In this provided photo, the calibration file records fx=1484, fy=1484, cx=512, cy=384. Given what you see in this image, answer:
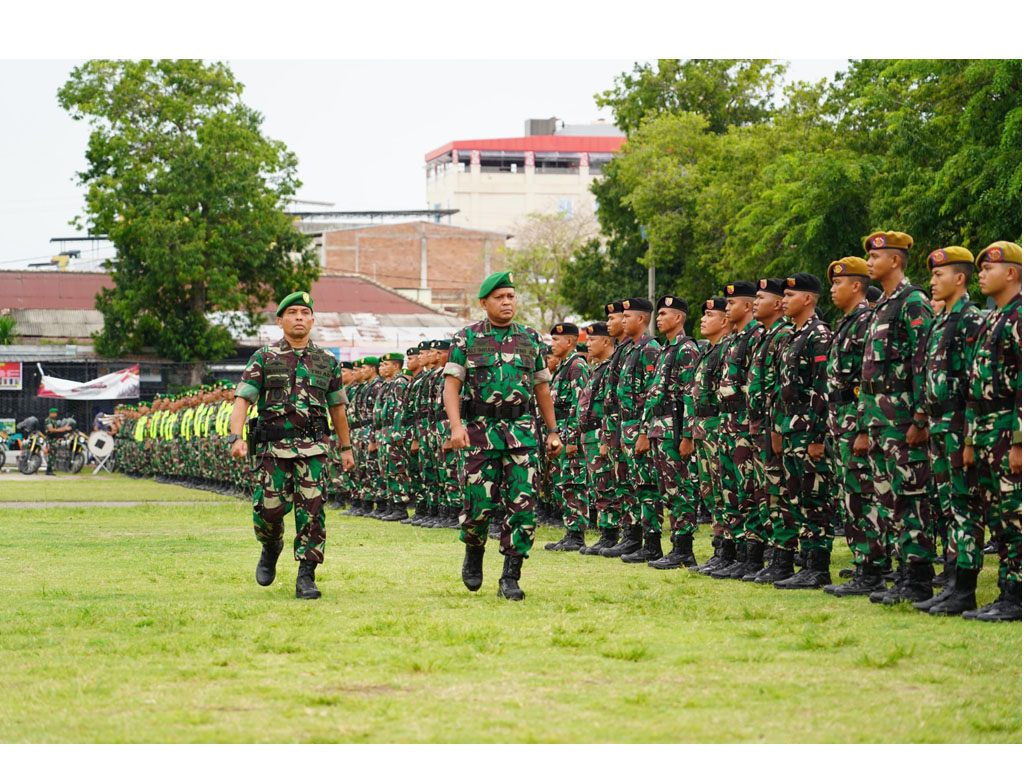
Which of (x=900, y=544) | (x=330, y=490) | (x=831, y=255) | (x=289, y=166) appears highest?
(x=289, y=166)

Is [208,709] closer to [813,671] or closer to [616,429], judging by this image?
[813,671]

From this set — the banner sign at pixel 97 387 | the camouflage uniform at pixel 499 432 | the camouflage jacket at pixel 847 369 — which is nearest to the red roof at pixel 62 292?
the banner sign at pixel 97 387

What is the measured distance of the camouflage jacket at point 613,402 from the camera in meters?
12.9

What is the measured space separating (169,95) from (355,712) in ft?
163

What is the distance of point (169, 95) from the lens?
53.0m

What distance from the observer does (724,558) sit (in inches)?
451

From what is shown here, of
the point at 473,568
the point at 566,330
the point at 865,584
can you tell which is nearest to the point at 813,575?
the point at 865,584

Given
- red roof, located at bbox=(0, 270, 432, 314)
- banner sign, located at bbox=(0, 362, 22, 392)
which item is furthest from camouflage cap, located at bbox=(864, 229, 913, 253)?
red roof, located at bbox=(0, 270, 432, 314)

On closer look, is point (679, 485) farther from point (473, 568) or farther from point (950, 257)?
point (950, 257)

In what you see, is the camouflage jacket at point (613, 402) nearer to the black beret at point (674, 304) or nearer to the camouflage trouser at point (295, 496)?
the black beret at point (674, 304)

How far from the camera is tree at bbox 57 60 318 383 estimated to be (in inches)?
2045

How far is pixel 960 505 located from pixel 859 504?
1.12 meters

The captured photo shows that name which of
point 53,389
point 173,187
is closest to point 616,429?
point 53,389

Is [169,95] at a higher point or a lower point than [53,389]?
higher
